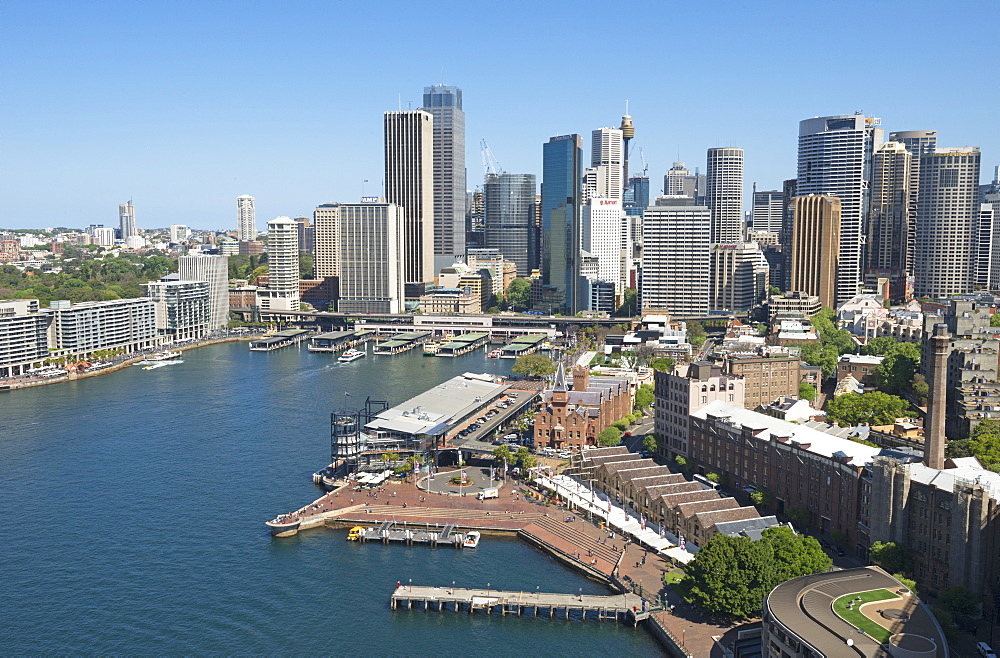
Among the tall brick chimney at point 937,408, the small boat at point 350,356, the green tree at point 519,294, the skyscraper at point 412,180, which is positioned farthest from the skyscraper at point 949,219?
the tall brick chimney at point 937,408

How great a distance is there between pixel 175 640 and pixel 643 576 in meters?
A: 16.8

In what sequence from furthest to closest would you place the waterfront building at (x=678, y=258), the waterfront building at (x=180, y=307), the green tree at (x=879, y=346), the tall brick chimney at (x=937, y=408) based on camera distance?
the waterfront building at (x=678, y=258)
the waterfront building at (x=180, y=307)
the green tree at (x=879, y=346)
the tall brick chimney at (x=937, y=408)

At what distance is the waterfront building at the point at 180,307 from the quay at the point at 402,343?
22064 millimetres

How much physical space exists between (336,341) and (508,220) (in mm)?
74270

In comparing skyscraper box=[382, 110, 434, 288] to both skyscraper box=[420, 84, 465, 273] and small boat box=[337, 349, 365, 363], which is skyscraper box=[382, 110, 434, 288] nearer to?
skyscraper box=[420, 84, 465, 273]

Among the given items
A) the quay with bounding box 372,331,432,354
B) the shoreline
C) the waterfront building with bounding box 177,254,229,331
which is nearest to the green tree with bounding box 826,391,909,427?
the quay with bounding box 372,331,432,354

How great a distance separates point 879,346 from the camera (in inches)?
2997

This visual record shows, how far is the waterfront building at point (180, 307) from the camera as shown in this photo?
336 feet

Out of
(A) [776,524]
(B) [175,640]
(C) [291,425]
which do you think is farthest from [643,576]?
(C) [291,425]

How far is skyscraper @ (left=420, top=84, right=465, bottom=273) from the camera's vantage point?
525 ft

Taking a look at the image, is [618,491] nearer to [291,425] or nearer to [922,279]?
[291,425]

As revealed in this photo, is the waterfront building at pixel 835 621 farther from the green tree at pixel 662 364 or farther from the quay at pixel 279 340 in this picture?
the quay at pixel 279 340

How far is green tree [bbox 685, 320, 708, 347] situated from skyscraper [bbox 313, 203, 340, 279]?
66.4 meters

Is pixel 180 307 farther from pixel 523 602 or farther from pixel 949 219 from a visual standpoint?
pixel 949 219
